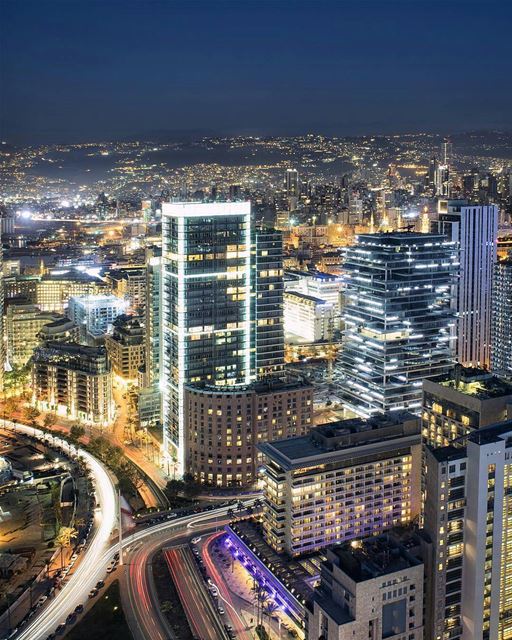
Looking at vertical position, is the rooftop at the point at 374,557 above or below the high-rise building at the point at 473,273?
below

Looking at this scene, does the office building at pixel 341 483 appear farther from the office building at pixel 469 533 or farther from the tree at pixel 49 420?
the tree at pixel 49 420

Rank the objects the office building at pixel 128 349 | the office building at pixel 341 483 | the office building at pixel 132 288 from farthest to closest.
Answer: the office building at pixel 132 288 < the office building at pixel 128 349 < the office building at pixel 341 483

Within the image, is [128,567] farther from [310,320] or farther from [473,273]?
[310,320]

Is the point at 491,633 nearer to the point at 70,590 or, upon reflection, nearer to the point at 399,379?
the point at 70,590

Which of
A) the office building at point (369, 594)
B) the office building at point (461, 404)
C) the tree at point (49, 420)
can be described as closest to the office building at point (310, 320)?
the tree at point (49, 420)

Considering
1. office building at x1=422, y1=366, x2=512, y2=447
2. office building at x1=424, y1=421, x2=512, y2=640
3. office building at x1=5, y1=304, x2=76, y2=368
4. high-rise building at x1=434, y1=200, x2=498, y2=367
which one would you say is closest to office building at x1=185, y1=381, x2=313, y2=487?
office building at x1=422, y1=366, x2=512, y2=447
